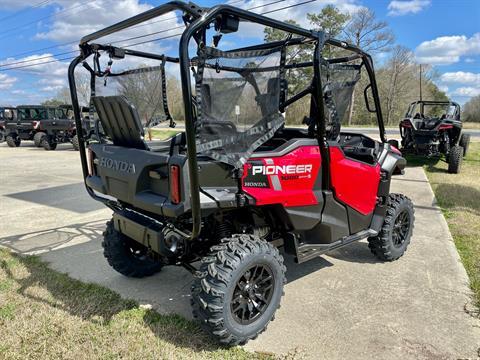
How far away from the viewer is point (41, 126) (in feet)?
57.8

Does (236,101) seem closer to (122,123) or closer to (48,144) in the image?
(122,123)

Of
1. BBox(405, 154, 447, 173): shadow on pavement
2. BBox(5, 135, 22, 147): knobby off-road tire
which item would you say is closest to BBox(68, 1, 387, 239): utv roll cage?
BBox(405, 154, 447, 173): shadow on pavement

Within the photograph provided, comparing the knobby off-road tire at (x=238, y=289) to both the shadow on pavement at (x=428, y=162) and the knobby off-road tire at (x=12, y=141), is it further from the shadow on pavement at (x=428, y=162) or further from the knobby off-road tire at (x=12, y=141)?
the knobby off-road tire at (x=12, y=141)

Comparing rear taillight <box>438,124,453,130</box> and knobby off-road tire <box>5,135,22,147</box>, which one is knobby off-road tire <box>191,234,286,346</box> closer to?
rear taillight <box>438,124,453,130</box>

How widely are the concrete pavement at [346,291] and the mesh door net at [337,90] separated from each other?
1391mm

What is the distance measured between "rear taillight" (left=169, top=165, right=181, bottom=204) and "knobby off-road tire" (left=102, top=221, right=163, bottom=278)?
132cm

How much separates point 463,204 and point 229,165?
538 centimetres

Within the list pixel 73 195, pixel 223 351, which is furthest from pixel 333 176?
pixel 73 195

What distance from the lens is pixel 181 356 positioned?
8.28 ft

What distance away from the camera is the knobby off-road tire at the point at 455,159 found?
957 centimetres

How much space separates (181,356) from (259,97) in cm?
182

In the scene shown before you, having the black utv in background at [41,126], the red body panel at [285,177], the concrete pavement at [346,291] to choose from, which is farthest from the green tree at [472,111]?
the red body panel at [285,177]

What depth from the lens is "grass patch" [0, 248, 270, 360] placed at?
2.57 m

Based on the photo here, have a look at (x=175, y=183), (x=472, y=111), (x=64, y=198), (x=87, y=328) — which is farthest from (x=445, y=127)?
(x=472, y=111)
